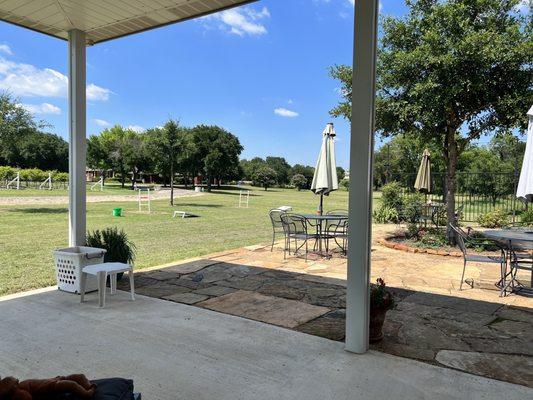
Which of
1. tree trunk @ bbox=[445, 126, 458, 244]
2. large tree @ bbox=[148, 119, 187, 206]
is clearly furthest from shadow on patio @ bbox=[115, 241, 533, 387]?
large tree @ bbox=[148, 119, 187, 206]

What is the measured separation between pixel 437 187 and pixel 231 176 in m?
35.5

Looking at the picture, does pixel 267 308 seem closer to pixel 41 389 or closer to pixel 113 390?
pixel 113 390

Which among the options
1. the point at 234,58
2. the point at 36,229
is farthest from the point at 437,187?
the point at 234,58

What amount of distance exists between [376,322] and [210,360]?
135 centimetres

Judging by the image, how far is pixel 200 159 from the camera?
44.4m

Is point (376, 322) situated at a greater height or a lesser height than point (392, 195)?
lesser

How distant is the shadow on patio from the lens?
10.4ft

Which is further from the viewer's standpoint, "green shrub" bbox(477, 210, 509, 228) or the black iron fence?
the black iron fence

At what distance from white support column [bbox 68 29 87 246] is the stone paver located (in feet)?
6.51

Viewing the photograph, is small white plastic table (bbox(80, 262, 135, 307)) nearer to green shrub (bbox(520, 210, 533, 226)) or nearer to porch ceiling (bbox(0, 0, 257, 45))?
porch ceiling (bbox(0, 0, 257, 45))

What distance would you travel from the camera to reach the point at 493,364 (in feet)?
9.85

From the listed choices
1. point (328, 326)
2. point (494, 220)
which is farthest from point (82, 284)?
point (494, 220)

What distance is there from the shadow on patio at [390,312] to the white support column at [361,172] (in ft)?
1.35

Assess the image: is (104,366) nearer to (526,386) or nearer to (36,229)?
(526,386)
